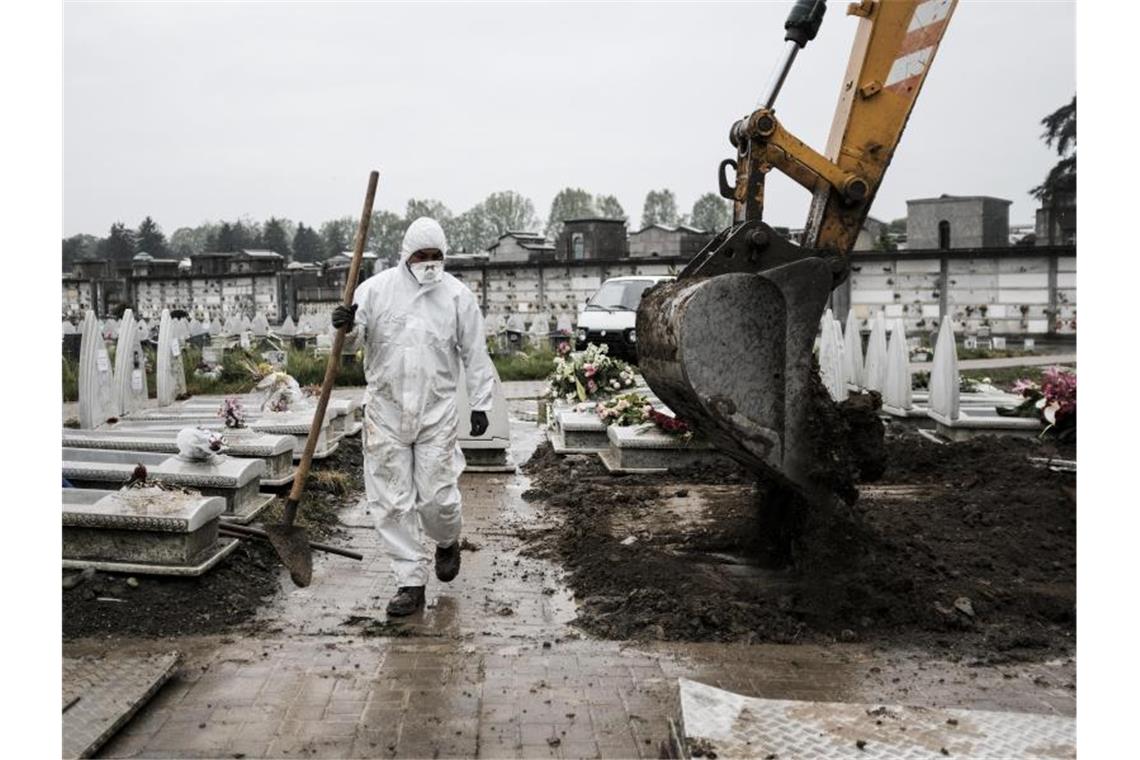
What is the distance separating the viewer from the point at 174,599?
5.20 meters

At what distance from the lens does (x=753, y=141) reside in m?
5.43

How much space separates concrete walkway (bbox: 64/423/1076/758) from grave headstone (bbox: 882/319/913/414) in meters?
7.48

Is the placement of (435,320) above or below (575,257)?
below

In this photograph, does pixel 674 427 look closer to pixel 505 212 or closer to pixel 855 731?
pixel 855 731

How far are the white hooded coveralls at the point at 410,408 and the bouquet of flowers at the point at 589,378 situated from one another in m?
6.86

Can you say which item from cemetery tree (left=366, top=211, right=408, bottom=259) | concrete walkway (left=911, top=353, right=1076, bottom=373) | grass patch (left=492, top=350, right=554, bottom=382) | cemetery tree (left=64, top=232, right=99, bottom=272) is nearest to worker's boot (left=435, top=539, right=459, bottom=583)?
grass patch (left=492, top=350, right=554, bottom=382)

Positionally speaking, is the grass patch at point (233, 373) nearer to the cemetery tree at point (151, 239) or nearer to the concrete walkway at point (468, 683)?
the concrete walkway at point (468, 683)

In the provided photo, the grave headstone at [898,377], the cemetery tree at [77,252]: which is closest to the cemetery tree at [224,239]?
the cemetery tree at [77,252]

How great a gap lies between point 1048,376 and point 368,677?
7.70m

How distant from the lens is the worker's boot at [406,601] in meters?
5.21

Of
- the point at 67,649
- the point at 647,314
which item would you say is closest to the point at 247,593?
the point at 67,649

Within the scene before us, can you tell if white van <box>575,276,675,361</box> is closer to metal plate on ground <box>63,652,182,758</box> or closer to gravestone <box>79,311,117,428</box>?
gravestone <box>79,311,117,428</box>

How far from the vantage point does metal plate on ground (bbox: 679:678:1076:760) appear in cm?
324

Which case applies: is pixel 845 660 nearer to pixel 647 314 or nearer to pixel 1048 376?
pixel 647 314
